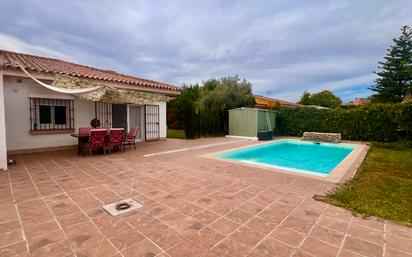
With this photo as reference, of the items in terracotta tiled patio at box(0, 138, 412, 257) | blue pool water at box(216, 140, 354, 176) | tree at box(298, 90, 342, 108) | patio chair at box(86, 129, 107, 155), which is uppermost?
tree at box(298, 90, 342, 108)

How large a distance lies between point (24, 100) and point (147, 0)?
7032mm

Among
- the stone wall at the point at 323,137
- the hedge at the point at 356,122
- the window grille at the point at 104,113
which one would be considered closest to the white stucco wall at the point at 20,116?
the window grille at the point at 104,113

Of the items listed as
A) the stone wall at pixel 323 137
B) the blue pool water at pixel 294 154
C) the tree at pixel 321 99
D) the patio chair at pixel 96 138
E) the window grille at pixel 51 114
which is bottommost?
the blue pool water at pixel 294 154

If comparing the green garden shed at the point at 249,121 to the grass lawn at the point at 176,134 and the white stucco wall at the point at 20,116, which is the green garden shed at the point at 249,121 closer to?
the grass lawn at the point at 176,134

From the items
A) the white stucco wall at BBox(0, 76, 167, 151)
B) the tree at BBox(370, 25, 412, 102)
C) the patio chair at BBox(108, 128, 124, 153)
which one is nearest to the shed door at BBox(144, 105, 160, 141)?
the patio chair at BBox(108, 128, 124, 153)

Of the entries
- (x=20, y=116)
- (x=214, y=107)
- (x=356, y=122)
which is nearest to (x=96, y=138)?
(x=20, y=116)

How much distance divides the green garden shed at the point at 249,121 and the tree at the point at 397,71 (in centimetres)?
1660

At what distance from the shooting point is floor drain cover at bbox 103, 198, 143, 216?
354cm

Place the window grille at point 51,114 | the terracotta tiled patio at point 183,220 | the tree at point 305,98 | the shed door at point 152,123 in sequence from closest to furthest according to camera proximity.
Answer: the terracotta tiled patio at point 183,220 < the window grille at point 51,114 < the shed door at point 152,123 < the tree at point 305,98

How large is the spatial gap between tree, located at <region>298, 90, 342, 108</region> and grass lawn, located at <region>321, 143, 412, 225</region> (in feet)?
141

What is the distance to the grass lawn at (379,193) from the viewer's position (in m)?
3.63

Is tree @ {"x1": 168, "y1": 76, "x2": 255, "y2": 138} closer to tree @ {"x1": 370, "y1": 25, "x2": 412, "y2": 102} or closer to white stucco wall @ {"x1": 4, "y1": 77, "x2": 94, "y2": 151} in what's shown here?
white stucco wall @ {"x1": 4, "y1": 77, "x2": 94, "y2": 151}

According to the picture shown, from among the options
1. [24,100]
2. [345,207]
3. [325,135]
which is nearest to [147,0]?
[24,100]

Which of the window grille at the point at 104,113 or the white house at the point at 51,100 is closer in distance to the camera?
the white house at the point at 51,100
